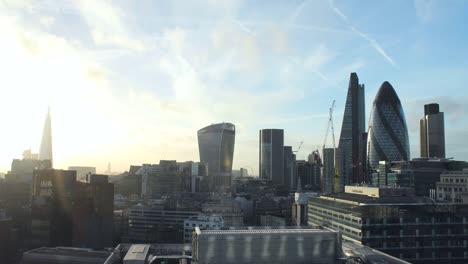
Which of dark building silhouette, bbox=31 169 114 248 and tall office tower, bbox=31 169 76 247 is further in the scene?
dark building silhouette, bbox=31 169 114 248

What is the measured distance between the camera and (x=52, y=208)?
9956 cm

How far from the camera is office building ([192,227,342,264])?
47.0 metres

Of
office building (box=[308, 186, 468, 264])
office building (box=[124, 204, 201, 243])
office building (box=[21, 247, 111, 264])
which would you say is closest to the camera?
office building (box=[308, 186, 468, 264])

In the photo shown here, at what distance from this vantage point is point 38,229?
9788 cm

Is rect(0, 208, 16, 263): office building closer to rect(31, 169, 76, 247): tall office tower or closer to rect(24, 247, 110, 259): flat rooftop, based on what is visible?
rect(31, 169, 76, 247): tall office tower

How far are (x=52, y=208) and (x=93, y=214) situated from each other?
1140 centimetres

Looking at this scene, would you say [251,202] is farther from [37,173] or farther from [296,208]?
[37,173]

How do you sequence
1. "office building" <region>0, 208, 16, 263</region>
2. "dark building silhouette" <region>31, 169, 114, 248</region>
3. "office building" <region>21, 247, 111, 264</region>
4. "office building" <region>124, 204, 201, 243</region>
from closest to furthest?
"office building" <region>21, 247, 111, 264</region>, "office building" <region>0, 208, 16, 263</region>, "dark building silhouette" <region>31, 169, 114, 248</region>, "office building" <region>124, 204, 201, 243</region>

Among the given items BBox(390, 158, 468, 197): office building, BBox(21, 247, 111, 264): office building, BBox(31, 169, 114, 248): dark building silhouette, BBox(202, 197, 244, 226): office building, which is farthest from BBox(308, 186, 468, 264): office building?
BBox(390, 158, 468, 197): office building

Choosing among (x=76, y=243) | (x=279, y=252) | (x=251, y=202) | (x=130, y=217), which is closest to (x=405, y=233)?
→ (x=279, y=252)

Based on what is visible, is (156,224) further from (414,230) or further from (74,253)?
(414,230)

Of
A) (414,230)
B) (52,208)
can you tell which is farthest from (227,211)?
(414,230)

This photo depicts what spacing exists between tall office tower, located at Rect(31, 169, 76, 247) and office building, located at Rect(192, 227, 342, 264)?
6312 centimetres

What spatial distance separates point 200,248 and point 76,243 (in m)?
67.4
